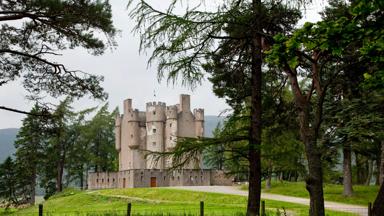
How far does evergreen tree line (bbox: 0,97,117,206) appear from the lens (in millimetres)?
51531

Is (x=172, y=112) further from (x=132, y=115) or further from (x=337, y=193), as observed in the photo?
(x=337, y=193)

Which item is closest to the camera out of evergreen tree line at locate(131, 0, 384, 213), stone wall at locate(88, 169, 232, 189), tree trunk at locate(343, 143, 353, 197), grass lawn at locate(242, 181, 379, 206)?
evergreen tree line at locate(131, 0, 384, 213)

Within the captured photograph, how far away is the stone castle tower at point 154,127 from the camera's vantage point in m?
56.4

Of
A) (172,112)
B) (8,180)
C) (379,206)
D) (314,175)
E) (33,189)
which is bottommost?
(33,189)

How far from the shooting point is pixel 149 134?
57.6m

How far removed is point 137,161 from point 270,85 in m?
44.5

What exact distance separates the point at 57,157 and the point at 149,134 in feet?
34.3

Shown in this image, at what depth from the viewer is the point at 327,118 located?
62.3ft

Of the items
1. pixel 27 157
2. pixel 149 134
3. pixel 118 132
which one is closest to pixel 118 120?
pixel 118 132

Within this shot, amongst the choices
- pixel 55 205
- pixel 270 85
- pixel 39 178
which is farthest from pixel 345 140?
pixel 39 178

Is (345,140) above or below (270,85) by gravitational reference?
below

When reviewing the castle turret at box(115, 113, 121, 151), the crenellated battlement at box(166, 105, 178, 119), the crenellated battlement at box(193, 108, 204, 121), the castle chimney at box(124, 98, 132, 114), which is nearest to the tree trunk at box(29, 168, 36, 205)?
the castle turret at box(115, 113, 121, 151)

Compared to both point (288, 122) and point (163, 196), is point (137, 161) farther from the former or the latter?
point (288, 122)

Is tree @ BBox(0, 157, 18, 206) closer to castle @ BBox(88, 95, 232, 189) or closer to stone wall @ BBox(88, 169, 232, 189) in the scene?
castle @ BBox(88, 95, 232, 189)
